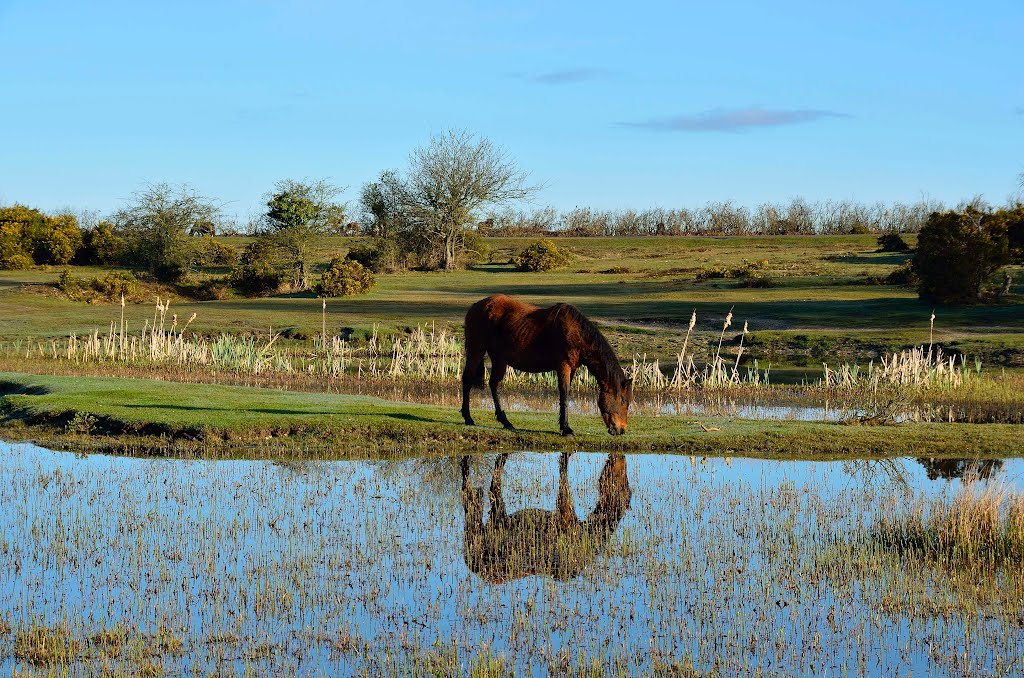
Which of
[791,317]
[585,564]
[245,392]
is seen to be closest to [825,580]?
[585,564]

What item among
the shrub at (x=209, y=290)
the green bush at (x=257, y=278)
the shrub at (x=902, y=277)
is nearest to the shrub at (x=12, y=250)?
the shrub at (x=209, y=290)

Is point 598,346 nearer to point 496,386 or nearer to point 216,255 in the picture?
point 496,386

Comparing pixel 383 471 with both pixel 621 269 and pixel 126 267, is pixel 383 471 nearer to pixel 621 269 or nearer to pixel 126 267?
pixel 126 267

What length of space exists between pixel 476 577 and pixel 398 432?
737 cm

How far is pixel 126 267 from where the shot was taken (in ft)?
202

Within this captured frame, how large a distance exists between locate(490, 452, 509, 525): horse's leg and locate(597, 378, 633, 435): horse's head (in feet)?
5.76

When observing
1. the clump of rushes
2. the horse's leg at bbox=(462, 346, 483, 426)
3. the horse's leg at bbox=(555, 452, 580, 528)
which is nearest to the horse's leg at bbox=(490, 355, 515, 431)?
the horse's leg at bbox=(462, 346, 483, 426)

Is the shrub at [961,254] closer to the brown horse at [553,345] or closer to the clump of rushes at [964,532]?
the brown horse at [553,345]

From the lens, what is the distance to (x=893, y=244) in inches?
2975

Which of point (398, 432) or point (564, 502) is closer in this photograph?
point (564, 502)

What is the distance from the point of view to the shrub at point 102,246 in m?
64.4

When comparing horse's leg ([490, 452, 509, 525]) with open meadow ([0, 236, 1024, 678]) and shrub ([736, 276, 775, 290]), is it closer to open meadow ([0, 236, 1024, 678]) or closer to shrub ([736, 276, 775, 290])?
open meadow ([0, 236, 1024, 678])

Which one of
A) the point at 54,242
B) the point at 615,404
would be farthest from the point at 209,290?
the point at 615,404

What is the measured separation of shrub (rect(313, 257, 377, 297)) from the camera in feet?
176
